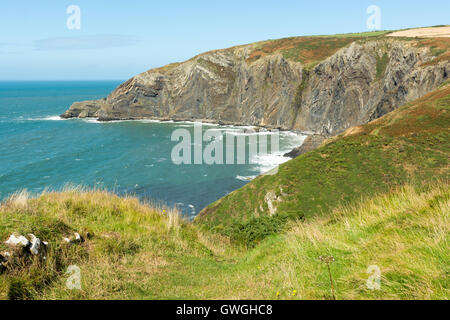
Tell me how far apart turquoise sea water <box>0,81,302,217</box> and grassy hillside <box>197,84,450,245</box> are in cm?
973

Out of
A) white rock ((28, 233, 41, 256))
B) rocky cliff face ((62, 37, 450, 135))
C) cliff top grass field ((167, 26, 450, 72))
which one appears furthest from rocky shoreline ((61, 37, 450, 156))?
white rock ((28, 233, 41, 256))

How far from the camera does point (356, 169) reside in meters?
29.9

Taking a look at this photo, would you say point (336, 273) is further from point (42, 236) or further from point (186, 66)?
point (186, 66)

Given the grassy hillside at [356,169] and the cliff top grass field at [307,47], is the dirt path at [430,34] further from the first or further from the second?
the grassy hillside at [356,169]

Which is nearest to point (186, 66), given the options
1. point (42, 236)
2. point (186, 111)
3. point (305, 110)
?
point (186, 111)

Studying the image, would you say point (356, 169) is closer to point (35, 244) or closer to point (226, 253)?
point (226, 253)

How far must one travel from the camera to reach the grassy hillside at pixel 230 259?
5176mm

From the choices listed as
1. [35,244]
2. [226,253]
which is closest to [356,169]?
[226,253]

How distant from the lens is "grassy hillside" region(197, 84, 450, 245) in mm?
27000

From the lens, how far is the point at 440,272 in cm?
461

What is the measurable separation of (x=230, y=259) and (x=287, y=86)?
298ft

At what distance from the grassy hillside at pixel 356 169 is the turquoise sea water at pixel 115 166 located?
31.9 ft

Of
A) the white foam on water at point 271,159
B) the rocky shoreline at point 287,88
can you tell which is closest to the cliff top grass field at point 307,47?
the rocky shoreline at point 287,88
